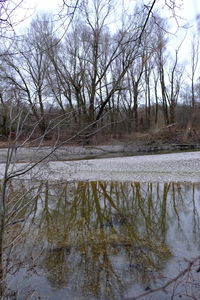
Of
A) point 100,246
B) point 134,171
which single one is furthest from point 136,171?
point 100,246

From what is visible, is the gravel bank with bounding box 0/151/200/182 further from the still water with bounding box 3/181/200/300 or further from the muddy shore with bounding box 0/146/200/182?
the still water with bounding box 3/181/200/300

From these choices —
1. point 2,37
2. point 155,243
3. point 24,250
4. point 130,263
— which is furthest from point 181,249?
point 2,37

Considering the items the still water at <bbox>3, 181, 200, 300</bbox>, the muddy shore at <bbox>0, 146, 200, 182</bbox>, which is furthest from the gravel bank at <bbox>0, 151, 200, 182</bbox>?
the still water at <bbox>3, 181, 200, 300</bbox>

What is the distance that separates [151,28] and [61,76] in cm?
2775

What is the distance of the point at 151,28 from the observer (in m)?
2.30

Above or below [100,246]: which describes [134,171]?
above

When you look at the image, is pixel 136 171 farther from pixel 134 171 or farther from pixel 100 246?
pixel 100 246

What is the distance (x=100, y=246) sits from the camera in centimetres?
528

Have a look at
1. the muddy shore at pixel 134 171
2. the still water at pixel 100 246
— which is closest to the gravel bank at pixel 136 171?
the muddy shore at pixel 134 171

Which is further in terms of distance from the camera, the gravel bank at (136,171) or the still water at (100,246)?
the gravel bank at (136,171)

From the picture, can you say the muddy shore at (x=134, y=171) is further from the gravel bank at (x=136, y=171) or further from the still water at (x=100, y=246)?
the still water at (x=100, y=246)

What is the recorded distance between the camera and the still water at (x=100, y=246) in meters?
3.86

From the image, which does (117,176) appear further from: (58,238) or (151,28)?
(151,28)

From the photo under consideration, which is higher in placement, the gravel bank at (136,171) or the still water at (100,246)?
the gravel bank at (136,171)
